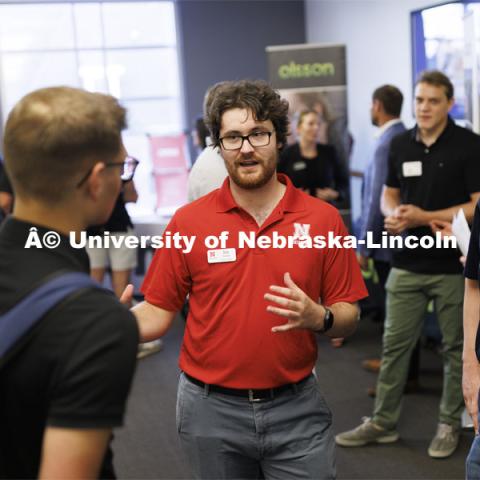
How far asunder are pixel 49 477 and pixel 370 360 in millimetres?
3742

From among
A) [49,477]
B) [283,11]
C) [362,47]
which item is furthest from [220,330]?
[283,11]

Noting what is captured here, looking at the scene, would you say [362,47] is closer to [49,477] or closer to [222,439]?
[222,439]

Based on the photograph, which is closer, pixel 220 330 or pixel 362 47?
pixel 220 330

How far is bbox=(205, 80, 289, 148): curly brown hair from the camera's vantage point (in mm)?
1921

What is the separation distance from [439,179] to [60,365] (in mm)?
2529

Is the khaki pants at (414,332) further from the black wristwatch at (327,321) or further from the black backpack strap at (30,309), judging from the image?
the black backpack strap at (30,309)

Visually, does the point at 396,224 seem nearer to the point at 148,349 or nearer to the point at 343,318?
the point at 343,318

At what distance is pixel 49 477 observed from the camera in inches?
39.0

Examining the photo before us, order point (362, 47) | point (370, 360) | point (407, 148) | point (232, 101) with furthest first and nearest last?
1. point (362, 47)
2. point (370, 360)
3. point (407, 148)
4. point (232, 101)

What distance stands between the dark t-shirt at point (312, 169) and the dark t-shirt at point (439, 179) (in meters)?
1.69

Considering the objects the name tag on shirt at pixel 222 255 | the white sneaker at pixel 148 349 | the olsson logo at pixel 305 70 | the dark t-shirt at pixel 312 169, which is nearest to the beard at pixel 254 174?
the name tag on shirt at pixel 222 255

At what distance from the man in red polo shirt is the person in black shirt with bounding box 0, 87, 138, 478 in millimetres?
768

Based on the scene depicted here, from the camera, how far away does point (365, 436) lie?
339cm

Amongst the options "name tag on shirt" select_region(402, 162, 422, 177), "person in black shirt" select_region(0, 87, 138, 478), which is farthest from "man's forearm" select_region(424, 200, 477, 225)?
"person in black shirt" select_region(0, 87, 138, 478)
